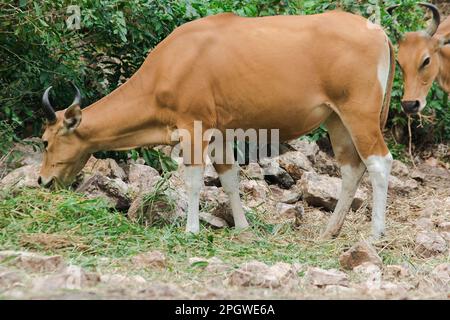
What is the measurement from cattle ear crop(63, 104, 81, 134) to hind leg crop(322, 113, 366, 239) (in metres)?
Result: 2.32

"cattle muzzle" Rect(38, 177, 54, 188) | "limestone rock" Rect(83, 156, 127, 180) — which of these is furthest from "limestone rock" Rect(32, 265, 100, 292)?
"limestone rock" Rect(83, 156, 127, 180)

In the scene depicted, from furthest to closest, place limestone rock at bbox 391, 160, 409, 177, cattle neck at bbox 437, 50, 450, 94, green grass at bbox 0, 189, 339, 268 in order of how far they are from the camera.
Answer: limestone rock at bbox 391, 160, 409, 177 < cattle neck at bbox 437, 50, 450, 94 < green grass at bbox 0, 189, 339, 268

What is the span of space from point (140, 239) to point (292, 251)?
1300 mm

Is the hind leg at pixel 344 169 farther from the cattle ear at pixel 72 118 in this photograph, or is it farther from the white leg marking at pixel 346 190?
the cattle ear at pixel 72 118

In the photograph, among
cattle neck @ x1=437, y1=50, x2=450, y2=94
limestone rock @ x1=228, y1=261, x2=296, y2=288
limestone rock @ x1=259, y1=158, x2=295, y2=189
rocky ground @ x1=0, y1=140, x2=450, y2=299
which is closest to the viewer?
rocky ground @ x1=0, y1=140, x2=450, y2=299

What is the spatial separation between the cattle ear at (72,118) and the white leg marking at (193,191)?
1137 millimetres

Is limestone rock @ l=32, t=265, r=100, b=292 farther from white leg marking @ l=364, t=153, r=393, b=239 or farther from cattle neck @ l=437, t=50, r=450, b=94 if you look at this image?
cattle neck @ l=437, t=50, r=450, b=94

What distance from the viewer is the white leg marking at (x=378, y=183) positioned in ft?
29.2

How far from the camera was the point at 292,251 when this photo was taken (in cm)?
846

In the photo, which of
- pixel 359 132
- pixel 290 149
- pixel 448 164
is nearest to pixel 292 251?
pixel 359 132

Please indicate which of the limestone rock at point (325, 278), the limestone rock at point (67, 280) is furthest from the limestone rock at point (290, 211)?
the limestone rock at point (67, 280)

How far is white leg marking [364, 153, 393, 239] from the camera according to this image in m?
8.91

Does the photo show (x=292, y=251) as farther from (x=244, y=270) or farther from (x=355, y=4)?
(x=355, y=4)

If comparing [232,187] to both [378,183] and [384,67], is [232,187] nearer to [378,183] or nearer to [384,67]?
[378,183]
